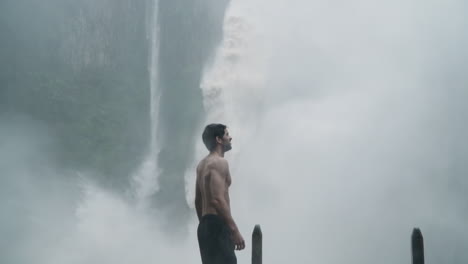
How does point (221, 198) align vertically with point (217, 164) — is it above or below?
→ below

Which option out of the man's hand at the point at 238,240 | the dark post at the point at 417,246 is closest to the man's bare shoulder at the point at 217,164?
the man's hand at the point at 238,240

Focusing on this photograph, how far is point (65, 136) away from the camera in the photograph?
29.8m

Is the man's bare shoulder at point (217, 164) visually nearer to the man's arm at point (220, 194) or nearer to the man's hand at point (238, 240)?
the man's arm at point (220, 194)

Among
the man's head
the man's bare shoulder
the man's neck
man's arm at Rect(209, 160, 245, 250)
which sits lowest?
man's arm at Rect(209, 160, 245, 250)

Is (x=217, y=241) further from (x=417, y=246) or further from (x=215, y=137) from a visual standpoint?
(x=417, y=246)

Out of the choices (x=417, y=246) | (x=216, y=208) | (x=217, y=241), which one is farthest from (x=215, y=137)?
(x=417, y=246)

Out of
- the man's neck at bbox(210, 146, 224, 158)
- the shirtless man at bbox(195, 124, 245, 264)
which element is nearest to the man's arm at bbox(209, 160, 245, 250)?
the shirtless man at bbox(195, 124, 245, 264)

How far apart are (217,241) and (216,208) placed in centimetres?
30

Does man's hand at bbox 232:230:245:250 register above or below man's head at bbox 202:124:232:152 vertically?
below

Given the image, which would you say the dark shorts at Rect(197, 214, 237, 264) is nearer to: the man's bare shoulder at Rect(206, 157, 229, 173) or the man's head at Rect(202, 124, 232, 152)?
the man's bare shoulder at Rect(206, 157, 229, 173)

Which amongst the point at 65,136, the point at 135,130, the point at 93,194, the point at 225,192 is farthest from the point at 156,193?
the point at 225,192

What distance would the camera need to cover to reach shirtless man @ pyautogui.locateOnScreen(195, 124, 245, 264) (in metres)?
3.93

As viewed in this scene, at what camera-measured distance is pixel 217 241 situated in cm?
404

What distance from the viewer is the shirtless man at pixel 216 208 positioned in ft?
12.9
